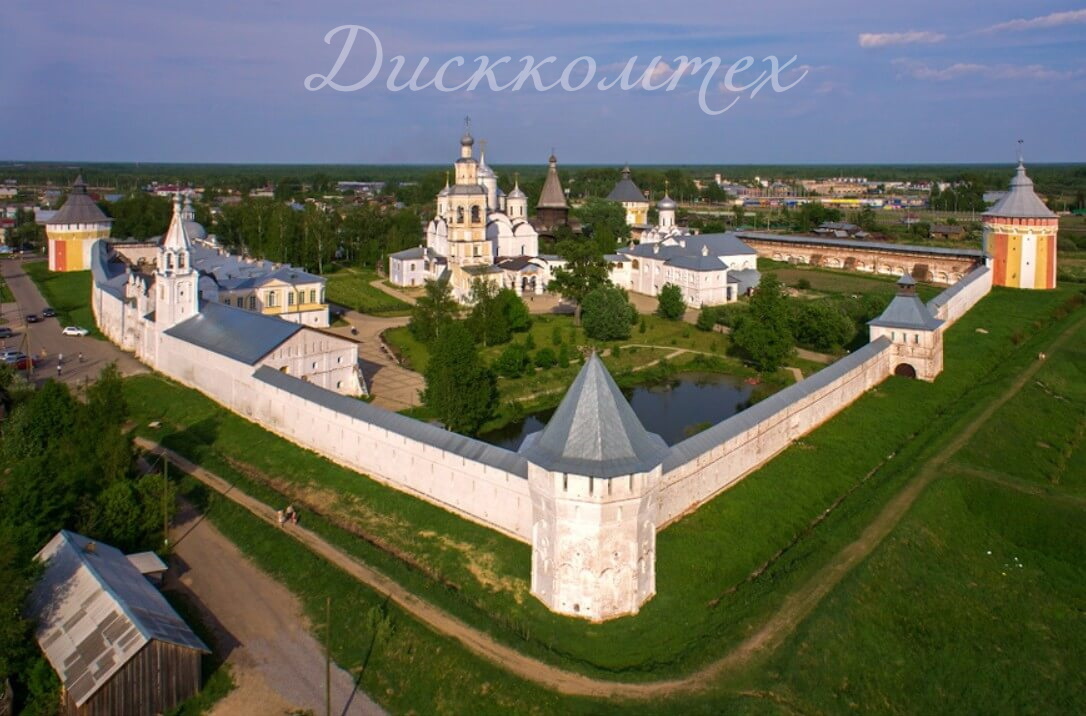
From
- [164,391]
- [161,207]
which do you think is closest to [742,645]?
[164,391]

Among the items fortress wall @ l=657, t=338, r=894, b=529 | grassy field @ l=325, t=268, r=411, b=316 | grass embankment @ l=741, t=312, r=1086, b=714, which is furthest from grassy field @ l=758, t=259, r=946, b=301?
grass embankment @ l=741, t=312, r=1086, b=714

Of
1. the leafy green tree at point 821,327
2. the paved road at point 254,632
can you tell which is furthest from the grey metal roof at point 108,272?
the leafy green tree at point 821,327

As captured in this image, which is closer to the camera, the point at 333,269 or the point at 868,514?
the point at 868,514

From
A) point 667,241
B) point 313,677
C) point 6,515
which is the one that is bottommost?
point 313,677

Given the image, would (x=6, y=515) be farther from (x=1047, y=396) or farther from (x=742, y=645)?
(x=1047, y=396)

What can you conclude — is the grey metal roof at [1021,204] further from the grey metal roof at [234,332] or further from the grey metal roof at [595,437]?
the grey metal roof at [595,437]

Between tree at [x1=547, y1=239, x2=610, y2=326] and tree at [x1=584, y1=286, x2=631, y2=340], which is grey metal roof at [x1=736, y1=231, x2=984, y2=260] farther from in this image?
tree at [x1=584, y1=286, x2=631, y2=340]

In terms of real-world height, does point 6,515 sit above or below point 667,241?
below
